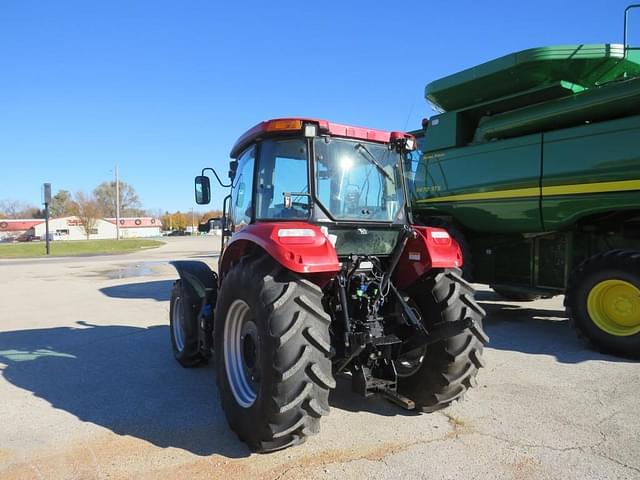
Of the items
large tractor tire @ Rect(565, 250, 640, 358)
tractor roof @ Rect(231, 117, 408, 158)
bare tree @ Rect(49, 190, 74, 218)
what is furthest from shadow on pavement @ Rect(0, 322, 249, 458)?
bare tree @ Rect(49, 190, 74, 218)

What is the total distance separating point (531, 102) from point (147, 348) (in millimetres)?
6122

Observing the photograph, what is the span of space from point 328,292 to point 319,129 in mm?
1244

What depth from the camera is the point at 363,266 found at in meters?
3.83

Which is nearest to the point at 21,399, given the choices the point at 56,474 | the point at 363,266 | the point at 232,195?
the point at 56,474

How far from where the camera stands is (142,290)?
12.0 metres

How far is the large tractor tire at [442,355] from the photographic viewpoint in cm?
373

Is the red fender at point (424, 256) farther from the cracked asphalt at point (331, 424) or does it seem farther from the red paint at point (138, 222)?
the red paint at point (138, 222)

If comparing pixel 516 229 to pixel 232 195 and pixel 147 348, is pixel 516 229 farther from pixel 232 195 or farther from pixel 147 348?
pixel 147 348

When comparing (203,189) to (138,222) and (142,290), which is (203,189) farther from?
(138,222)

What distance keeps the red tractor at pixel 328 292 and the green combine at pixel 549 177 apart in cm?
277

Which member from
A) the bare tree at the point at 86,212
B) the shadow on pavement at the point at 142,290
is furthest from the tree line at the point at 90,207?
the shadow on pavement at the point at 142,290

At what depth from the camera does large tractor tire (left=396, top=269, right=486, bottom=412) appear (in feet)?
12.2

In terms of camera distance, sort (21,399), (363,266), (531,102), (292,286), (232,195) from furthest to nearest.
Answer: (531,102), (232,195), (21,399), (363,266), (292,286)

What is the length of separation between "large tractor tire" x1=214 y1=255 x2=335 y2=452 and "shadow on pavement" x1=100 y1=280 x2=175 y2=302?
7731 mm
